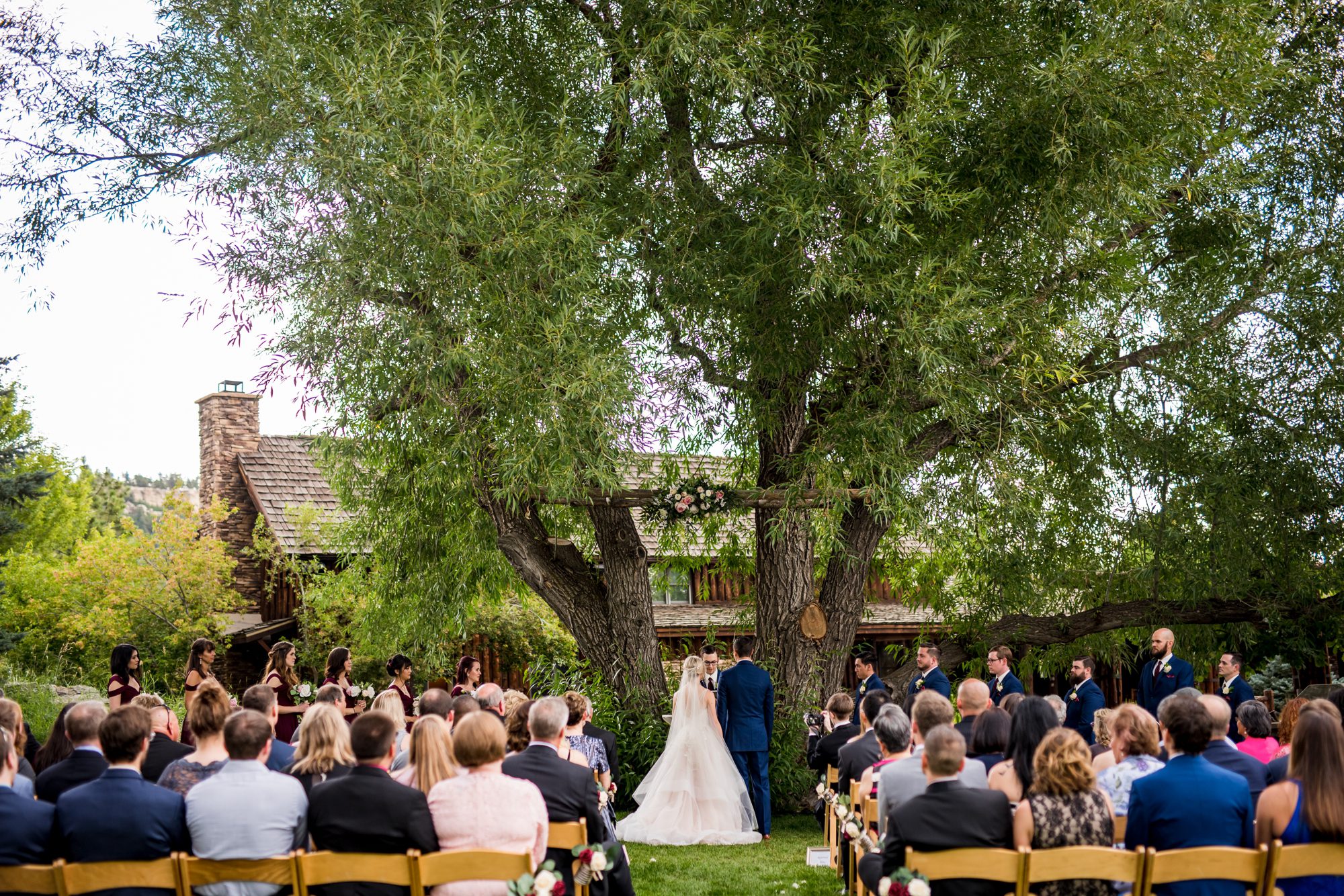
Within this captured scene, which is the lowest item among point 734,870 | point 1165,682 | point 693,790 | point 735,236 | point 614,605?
point 734,870

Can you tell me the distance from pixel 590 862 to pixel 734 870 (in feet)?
13.0

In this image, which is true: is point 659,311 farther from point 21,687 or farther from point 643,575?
point 21,687

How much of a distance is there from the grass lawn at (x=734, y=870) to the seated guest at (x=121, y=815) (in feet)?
13.7

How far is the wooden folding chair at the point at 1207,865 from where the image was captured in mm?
4734

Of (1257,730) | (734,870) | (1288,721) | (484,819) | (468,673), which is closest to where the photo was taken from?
(484,819)

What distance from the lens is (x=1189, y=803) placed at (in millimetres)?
4996

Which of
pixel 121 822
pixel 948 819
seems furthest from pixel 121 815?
pixel 948 819

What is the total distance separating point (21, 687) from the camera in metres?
18.1

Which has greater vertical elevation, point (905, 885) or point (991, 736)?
point (991, 736)

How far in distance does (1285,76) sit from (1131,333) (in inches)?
118

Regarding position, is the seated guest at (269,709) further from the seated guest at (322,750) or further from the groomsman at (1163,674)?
the groomsman at (1163,674)

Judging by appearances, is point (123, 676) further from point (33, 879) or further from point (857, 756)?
point (857, 756)

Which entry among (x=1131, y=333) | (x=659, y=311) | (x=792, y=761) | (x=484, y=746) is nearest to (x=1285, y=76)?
(x=1131, y=333)

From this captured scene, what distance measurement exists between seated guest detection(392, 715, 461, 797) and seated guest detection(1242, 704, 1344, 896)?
3600mm
